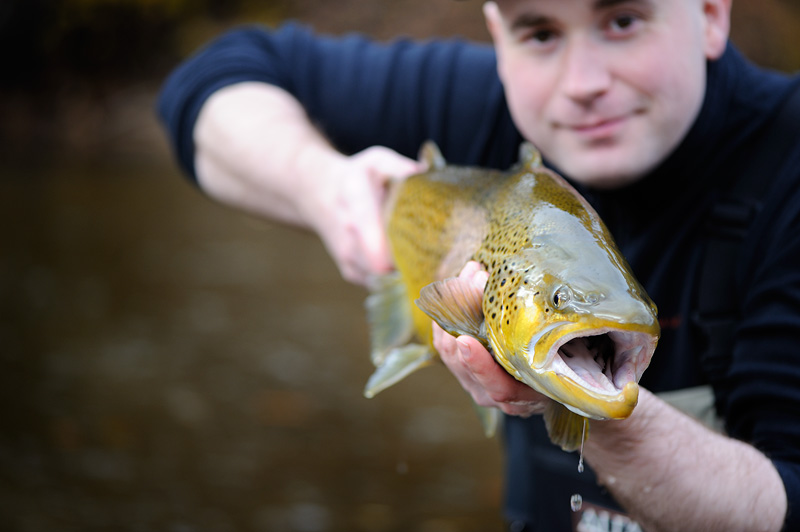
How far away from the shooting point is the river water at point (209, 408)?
3.90 metres

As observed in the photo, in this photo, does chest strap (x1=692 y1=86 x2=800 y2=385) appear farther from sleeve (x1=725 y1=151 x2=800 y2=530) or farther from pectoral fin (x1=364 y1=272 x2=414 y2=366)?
pectoral fin (x1=364 y1=272 x2=414 y2=366)

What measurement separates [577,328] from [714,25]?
1178 mm

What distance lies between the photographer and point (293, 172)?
2479mm

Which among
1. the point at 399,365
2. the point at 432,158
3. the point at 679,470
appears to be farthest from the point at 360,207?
the point at 679,470

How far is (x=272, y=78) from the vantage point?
2881 mm

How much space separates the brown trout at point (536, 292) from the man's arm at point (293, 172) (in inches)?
8.8

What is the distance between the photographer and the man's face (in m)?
1.80

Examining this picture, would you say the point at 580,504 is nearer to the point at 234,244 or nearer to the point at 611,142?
the point at 611,142

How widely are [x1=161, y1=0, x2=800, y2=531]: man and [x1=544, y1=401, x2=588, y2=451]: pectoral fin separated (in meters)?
0.04

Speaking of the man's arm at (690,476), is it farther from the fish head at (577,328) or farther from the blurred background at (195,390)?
the blurred background at (195,390)

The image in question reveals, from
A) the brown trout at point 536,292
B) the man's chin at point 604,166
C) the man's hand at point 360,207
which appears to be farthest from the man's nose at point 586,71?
the man's hand at point 360,207

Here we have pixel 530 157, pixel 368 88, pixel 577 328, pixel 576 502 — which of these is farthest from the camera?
pixel 368 88

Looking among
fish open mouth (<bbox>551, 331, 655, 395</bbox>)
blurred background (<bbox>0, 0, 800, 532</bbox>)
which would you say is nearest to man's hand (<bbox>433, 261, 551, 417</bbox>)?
fish open mouth (<bbox>551, 331, 655, 395</bbox>)

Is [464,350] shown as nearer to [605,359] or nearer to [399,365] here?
[605,359]
